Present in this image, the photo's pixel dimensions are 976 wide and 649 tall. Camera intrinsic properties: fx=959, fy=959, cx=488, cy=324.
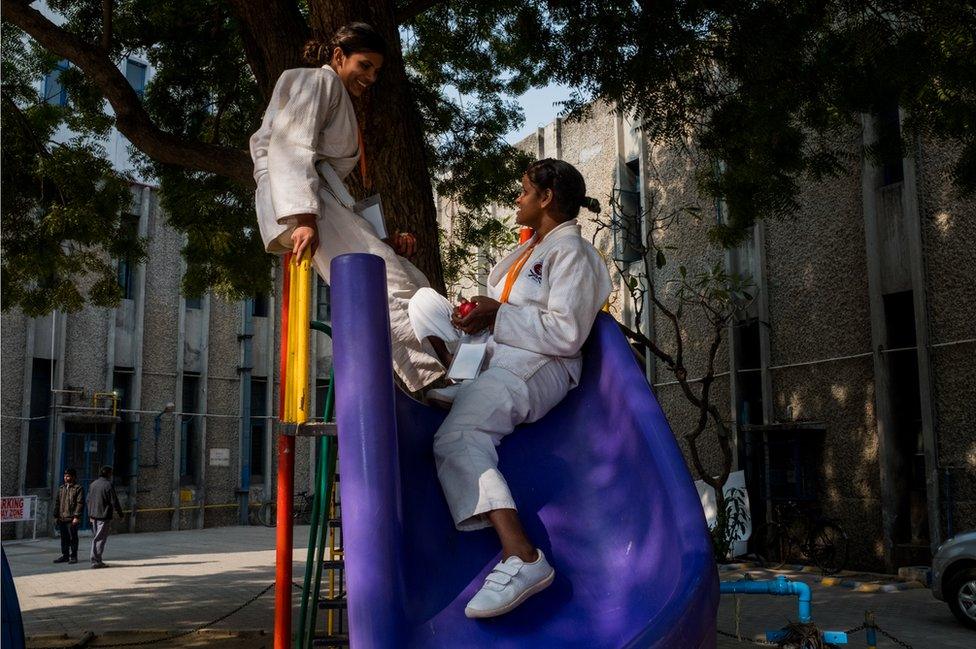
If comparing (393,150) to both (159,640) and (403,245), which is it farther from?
(159,640)

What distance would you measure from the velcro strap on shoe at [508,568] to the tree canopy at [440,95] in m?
→ 3.32

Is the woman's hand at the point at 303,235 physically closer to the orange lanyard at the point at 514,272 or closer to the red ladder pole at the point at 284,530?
the red ladder pole at the point at 284,530

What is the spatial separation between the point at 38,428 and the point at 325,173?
64.3 feet

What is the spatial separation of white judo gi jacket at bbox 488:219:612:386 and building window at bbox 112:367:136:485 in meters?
20.8

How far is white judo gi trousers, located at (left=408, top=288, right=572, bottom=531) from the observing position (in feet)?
9.98

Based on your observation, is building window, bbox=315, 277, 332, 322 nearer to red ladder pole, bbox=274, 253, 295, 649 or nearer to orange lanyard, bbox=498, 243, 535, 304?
orange lanyard, bbox=498, 243, 535, 304

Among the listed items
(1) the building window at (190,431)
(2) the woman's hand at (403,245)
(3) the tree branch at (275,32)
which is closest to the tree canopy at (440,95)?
(3) the tree branch at (275,32)

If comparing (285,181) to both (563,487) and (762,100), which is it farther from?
(762,100)

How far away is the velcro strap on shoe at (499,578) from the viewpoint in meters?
2.73

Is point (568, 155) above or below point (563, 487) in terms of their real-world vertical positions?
above

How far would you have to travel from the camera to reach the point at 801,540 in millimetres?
14609

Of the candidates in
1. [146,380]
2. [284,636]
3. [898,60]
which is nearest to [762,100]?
[898,60]

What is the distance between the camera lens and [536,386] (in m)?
3.51

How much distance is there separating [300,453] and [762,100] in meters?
20.3
